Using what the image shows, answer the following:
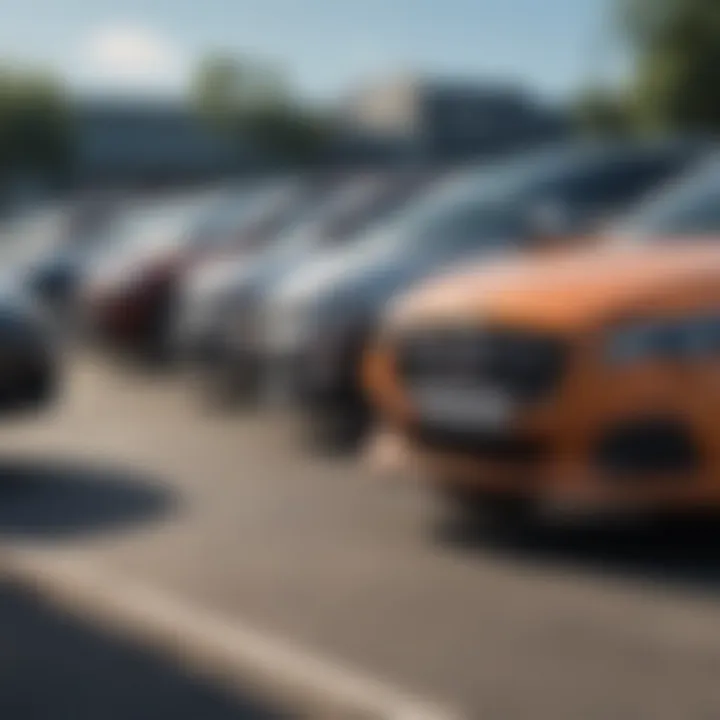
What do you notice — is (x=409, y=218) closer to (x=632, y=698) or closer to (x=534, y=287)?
(x=534, y=287)

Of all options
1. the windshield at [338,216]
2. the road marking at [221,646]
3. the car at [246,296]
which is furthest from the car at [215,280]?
the road marking at [221,646]

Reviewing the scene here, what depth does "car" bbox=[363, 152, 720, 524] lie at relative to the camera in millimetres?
5723

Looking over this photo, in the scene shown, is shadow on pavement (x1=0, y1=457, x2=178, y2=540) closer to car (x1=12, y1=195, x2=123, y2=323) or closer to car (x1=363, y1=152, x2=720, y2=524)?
car (x1=363, y1=152, x2=720, y2=524)

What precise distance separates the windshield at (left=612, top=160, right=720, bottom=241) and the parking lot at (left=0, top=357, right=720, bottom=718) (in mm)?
1270

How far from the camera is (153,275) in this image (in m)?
11.7

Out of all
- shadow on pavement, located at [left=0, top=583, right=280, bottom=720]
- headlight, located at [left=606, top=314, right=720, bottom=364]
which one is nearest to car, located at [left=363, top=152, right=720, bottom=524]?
headlight, located at [left=606, top=314, right=720, bottom=364]

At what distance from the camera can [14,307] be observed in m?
8.24

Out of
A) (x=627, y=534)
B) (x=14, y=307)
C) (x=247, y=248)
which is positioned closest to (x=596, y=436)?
(x=627, y=534)

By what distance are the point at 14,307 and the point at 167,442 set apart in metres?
1.26

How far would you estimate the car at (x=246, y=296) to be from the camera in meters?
9.24

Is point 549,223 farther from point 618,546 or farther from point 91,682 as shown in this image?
point 91,682

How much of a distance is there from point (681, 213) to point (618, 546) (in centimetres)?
166

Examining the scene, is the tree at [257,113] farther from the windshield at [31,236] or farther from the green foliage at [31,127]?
the windshield at [31,236]

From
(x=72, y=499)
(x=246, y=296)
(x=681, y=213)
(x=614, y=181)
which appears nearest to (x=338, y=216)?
(x=246, y=296)
